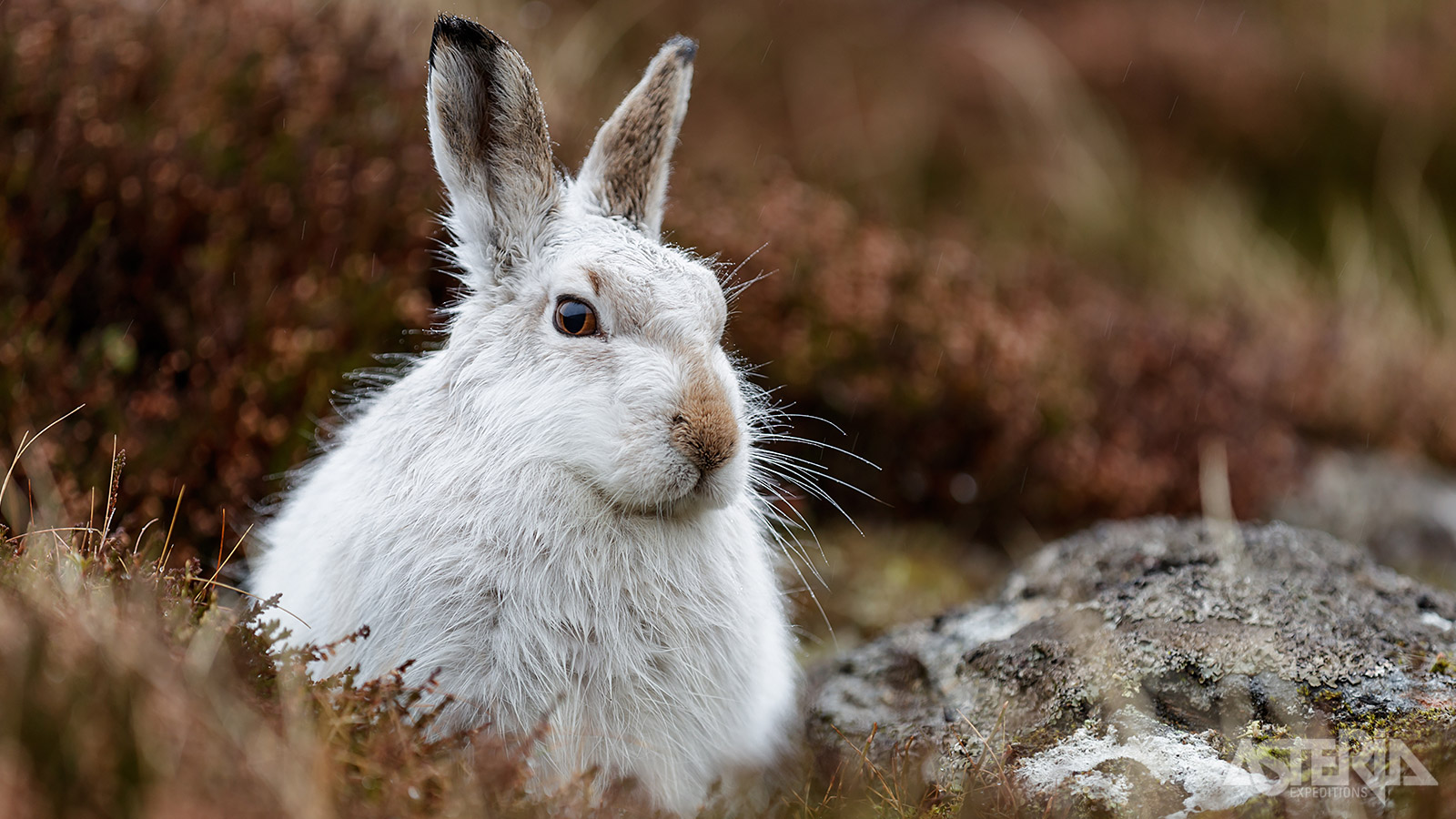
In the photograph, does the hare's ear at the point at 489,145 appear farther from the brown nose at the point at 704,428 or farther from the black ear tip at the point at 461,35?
the brown nose at the point at 704,428

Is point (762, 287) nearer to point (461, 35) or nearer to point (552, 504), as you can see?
point (461, 35)

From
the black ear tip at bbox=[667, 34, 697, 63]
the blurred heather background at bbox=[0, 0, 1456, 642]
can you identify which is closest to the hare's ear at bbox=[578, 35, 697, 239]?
the black ear tip at bbox=[667, 34, 697, 63]

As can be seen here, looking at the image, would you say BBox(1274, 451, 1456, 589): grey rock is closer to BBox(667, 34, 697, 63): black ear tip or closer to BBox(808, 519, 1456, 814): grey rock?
BBox(808, 519, 1456, 814): grey rock

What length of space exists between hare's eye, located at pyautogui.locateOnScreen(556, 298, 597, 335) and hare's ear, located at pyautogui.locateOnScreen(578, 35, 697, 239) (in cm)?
63

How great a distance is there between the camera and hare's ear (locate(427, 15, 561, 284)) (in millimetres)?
3465

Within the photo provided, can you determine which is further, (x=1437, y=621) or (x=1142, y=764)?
(x=1437, y=621)

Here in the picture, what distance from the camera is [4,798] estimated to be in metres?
1.69

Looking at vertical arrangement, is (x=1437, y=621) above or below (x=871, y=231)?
below

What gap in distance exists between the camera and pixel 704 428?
3.11 meters

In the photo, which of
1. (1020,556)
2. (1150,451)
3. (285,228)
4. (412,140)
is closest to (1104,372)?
(1150,451)

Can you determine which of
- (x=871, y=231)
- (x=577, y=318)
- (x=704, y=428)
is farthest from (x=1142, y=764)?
(x=871, y=231)

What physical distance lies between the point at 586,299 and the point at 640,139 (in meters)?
0.83

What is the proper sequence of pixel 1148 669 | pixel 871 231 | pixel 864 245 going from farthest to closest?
pixel 871 231, pixel 864 245, pixel 1148 669

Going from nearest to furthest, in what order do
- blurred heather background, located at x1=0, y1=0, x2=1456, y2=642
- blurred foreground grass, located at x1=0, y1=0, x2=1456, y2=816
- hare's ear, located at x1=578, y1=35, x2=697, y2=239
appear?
blurred foreground grass, located at x1=0, y1=0, x2=1456, y2=816, hare's ear, located at x1=578, y1=35, x2=697, y2=239, blurred heather background, located at x1=0, y1=0, x2=1456, y2=642
